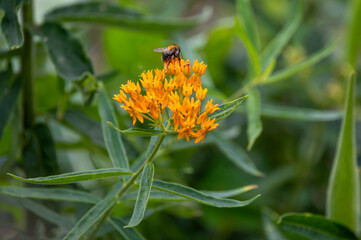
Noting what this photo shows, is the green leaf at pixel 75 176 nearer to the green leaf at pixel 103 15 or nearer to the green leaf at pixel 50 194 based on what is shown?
the green leaf at pixel 50 194

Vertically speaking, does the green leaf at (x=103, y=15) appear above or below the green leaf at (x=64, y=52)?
above

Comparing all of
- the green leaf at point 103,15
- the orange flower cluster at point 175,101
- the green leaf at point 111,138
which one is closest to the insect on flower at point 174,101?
the orange flower cluster at point 175,101

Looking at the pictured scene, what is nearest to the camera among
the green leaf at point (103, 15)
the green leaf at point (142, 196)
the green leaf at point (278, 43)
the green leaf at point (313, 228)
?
the green leaf at point (142, 196)

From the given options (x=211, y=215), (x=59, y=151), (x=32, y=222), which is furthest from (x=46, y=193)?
(x=211, y=215)

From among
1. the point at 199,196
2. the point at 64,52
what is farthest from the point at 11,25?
the point at 199,196

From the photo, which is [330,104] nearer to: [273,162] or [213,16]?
[273,162]

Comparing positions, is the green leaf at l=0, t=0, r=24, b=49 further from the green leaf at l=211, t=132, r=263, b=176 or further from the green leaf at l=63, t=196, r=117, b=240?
the green leaf at l=211, t=132, r=263, b=176

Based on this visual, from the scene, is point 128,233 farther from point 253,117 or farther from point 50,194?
point 253,117
